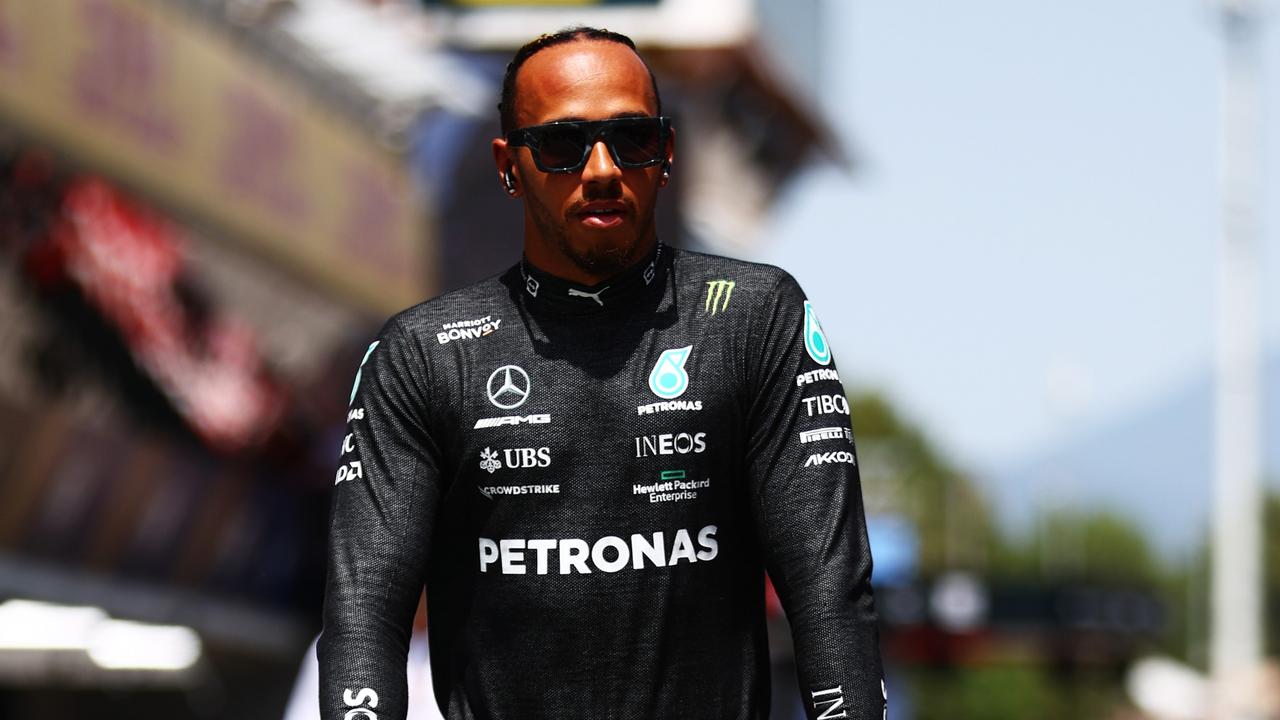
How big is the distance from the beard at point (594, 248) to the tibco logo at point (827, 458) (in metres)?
0.40

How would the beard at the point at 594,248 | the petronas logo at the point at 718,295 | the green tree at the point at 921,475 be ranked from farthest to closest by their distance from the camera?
the green tree at the point at 921,475
the petronas logo at the point at 718,295
the beard at the point at 594,248

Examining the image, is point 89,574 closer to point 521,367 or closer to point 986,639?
point 521,367

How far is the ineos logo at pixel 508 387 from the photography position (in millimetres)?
3725

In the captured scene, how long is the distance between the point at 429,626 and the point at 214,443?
1836cm

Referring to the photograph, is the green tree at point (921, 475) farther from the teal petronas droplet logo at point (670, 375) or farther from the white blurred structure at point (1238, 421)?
the teal petronas droplet logo at point (670, 375)

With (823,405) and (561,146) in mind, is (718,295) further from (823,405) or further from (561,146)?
(561,146)

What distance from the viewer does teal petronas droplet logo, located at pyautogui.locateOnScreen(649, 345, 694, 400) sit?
3.71 metres

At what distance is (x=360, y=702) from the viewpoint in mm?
3613

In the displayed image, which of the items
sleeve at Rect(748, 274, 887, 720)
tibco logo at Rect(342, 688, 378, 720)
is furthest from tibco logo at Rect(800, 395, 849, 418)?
tibco logo at Rect(342, 688, 378, 720)

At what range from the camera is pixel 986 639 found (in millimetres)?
47469

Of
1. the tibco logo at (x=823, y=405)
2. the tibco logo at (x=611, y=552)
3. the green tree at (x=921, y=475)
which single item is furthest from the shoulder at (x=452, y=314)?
the green tree at (x=921, y=475)

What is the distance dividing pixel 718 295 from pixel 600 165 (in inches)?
12.7

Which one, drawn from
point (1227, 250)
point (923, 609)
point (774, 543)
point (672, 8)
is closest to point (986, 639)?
point (923, 609)

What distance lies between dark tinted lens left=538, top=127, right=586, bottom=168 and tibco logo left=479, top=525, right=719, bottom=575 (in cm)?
55
